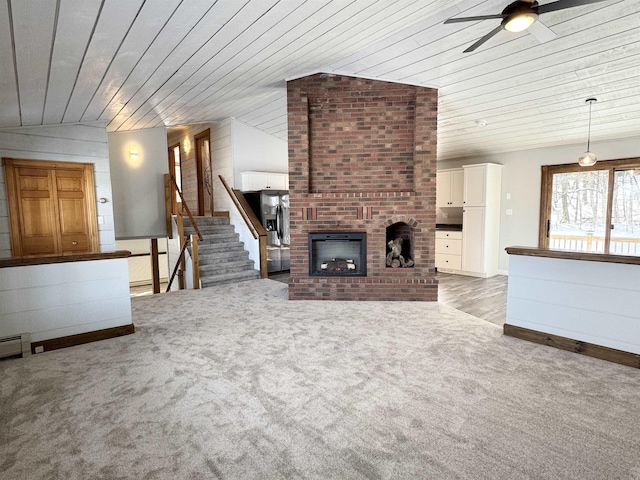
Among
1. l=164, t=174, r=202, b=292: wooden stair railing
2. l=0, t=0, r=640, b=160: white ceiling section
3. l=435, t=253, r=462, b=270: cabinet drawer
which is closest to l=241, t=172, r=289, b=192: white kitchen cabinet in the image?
l=164, t=174, r=202, b=292: wooden stair railing

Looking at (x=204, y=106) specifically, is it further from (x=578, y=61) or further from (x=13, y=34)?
(x=578, y=61)

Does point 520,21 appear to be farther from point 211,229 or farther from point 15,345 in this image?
point 211,229

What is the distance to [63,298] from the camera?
10.6ft

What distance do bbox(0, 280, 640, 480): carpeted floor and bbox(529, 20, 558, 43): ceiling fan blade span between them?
8.12 ft

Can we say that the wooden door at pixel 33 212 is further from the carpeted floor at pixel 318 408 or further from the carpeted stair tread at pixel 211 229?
the carpeted floor at pixel 318 408

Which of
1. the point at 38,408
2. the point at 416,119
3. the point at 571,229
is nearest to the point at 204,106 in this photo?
the point at 416,119

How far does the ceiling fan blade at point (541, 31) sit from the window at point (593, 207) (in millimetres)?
3557

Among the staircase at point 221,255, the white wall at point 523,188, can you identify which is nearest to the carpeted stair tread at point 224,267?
the staircase at point 221,255

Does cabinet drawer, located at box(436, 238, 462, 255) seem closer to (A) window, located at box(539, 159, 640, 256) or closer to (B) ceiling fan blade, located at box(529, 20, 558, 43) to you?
(A) window, located at box(539, 159, 640, 256)

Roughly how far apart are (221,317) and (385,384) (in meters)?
2.30

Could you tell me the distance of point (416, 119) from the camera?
15.4 ft

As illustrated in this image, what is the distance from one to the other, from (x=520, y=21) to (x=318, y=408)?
2.86 metres

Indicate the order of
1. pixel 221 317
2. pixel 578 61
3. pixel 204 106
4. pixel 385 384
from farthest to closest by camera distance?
pixel 204 106 < pixel 221 317 < pixel 578 61 < pixel 385 384

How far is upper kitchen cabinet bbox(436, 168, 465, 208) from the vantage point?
6.83 metres
